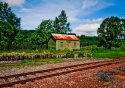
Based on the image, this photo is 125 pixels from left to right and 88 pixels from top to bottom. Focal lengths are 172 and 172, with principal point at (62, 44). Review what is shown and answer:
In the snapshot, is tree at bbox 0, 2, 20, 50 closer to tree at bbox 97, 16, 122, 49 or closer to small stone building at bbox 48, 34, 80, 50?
small stone building at bbox 48, 34, 80, 50

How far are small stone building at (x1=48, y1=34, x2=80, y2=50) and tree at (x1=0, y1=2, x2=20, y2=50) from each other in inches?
368

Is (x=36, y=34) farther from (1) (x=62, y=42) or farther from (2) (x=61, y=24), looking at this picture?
(2) (x=61, y=24)

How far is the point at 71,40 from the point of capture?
147ft

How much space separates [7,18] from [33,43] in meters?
9.23

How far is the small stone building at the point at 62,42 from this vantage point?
4212 centimetres

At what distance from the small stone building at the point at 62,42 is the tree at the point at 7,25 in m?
9.34

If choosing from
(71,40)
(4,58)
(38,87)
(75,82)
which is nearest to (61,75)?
(75,82)

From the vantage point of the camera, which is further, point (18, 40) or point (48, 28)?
point (48, 28)

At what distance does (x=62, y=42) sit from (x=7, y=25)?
1367cm

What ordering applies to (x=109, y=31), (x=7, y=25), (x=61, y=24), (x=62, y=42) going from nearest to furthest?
(x=7, y=25) < (x=62, y=42) < (x=109, y=31) < (x=61, y=24)

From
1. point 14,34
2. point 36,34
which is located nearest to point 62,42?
point 36,34

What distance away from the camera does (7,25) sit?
39.8m

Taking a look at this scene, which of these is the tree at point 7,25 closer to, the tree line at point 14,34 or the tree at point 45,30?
the tree line at point 14,34

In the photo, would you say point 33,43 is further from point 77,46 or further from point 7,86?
point 7,86
